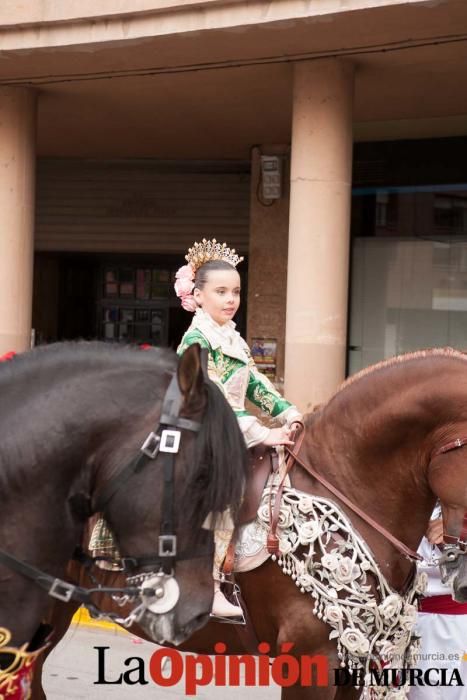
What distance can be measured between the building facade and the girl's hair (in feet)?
13.2

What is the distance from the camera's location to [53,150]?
44.2 ft

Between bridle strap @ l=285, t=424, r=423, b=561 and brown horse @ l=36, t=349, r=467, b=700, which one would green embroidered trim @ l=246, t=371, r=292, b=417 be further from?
bridle strap @ l=285, t=424, r=423, b=561

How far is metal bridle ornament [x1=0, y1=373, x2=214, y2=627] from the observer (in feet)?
8.03

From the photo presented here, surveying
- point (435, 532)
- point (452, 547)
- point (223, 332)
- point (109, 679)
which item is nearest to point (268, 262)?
point (109, 679)

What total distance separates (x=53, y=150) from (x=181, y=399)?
1164cm

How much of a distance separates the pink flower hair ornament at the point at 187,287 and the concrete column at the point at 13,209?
5.81 meters

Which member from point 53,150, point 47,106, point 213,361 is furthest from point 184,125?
point 213,361

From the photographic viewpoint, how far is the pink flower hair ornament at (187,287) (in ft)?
14.3

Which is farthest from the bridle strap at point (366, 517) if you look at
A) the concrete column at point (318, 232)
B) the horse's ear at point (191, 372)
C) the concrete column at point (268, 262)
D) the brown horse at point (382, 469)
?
the concrete column at point (268, 262)

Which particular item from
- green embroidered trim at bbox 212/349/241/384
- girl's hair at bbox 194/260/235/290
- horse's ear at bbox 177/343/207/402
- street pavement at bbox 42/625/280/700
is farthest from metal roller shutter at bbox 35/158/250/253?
horse's ear at bbox 177/343/207/402

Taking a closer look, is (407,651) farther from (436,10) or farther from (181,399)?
(436,10)

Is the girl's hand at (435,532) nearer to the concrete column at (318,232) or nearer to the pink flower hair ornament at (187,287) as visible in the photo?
the pink flower hair ornament at (187,287)

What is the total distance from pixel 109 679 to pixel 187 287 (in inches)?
115

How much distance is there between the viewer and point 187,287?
439 cm
